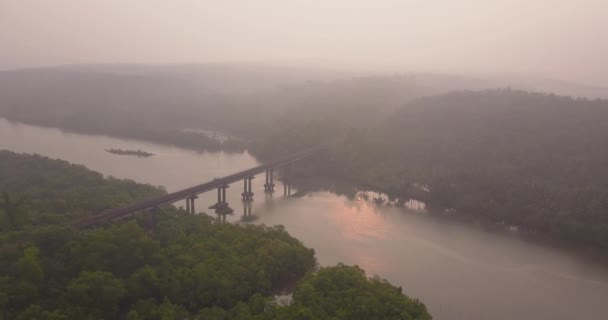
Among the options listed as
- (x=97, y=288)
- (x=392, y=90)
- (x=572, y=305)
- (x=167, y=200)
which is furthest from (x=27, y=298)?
(x=392, y=90)

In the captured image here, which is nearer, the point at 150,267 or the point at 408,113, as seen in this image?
the point at 150,267

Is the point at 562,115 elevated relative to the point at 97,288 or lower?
elevated

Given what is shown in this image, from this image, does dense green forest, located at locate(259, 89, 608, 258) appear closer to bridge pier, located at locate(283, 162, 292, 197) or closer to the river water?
the river water

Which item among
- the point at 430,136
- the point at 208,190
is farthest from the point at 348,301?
the point at 430,136

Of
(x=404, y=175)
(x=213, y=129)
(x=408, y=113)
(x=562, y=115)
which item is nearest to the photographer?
(x=404, y=175)

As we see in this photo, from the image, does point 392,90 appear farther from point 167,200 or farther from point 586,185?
point 167,200

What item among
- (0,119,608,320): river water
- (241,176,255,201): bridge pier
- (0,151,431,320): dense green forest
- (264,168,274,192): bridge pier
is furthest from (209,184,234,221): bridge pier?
(0,151,431,320): dense green forest

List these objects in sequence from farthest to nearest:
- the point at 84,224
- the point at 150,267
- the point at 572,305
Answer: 1. the point at 84,224
2. the point at 572,305
3. the point at 150,267
